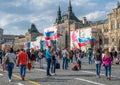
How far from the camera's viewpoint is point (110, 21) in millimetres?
101688

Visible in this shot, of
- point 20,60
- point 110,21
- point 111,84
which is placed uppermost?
point 110,21

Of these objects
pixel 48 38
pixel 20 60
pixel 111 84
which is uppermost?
pixel 48 38

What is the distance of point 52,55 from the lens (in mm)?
19391

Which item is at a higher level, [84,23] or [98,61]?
[84,23]

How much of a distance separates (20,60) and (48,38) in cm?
3797

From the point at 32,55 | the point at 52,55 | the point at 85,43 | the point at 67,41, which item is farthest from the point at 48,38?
the point at 67,41

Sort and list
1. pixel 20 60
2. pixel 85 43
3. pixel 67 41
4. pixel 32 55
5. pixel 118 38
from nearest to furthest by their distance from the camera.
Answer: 1. pixel 20 60
2. pixel 32 55
3. pixel 85 43
4. pixel 118 38
5. pixel 67 41

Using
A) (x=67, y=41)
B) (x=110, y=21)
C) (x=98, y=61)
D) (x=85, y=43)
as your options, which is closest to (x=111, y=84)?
(x=98, y=61)

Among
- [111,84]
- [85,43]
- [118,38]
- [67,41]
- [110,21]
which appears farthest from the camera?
[67,41]

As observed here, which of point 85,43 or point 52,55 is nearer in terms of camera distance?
point 52,55

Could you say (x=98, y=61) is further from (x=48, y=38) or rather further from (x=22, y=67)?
(x=48, y=38)

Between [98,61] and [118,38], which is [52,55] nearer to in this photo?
[98,61]

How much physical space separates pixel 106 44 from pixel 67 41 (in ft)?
80.3

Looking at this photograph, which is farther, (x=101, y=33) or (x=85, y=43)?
(x=101, y=33)
